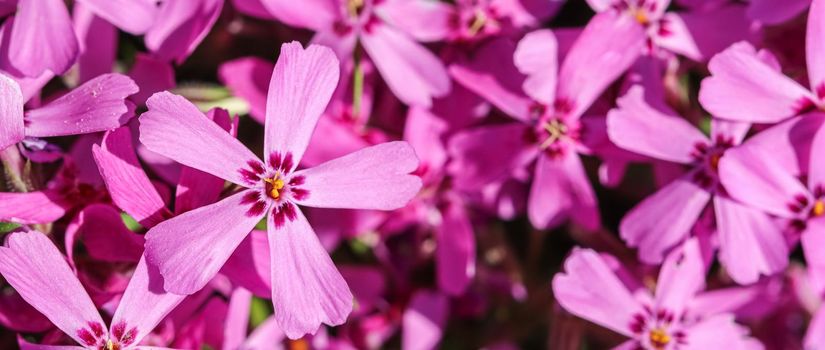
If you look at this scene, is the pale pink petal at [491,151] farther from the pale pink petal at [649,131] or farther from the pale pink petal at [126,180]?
the pale pink petal at [126,180]

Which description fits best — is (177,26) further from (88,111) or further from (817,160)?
(817,160)

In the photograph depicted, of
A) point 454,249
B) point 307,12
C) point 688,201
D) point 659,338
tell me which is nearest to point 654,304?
point 659,338

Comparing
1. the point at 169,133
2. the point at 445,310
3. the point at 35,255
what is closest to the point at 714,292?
the point at 445,310

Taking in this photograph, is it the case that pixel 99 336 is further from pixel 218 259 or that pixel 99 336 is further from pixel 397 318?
pixel 397 318

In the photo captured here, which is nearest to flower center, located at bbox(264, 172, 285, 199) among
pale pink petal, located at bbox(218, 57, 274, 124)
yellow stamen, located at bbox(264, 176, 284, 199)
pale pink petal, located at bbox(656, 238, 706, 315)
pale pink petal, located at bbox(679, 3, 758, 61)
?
yellow stamen, located at bbox(264, 176, 284, 199)

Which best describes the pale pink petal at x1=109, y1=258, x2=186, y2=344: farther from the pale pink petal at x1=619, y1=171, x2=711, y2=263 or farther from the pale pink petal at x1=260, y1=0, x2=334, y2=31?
the pale pink petal at x1=619, y1=171, x2=711, y2=263
